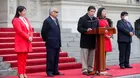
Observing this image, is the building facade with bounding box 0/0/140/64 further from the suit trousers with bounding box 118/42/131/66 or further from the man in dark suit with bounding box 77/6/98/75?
the man in dark suit with bounding box 77/6/98/75

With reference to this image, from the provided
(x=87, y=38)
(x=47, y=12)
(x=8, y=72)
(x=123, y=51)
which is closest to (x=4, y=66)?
(x=8, y=72)

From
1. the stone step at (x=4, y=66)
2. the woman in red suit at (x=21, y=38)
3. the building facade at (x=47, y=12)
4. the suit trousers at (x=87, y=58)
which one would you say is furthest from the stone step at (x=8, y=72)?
the building facade at (x=47, y=12)

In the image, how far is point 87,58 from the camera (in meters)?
10.4

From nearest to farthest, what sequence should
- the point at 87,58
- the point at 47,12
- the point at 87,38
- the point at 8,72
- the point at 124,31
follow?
the point at 8,72 < the point at 87,38 < the point at 87,58 < the point at 124,31 < the point at 47,12

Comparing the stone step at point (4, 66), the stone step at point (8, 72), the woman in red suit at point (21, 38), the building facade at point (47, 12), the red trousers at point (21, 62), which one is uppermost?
the building facade at point (47, 12)

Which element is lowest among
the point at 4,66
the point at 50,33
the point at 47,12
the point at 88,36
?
the point at 4,66

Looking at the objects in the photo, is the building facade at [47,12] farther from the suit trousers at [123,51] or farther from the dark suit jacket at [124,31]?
the dark suit jacket at [124,31]

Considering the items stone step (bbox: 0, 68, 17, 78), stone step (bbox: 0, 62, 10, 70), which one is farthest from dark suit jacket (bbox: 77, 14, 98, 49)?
stone step (bbox: 0, 62, 10, 70)

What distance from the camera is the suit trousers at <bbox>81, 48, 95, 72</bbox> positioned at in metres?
10.3

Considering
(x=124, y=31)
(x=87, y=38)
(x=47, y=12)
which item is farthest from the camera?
(x=47, y=12)

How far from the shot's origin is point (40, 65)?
11.1 m

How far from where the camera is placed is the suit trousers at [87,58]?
1029 centimetres

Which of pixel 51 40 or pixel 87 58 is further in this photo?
pixel 87 58

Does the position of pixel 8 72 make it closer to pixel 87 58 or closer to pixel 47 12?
pixel 87 58
